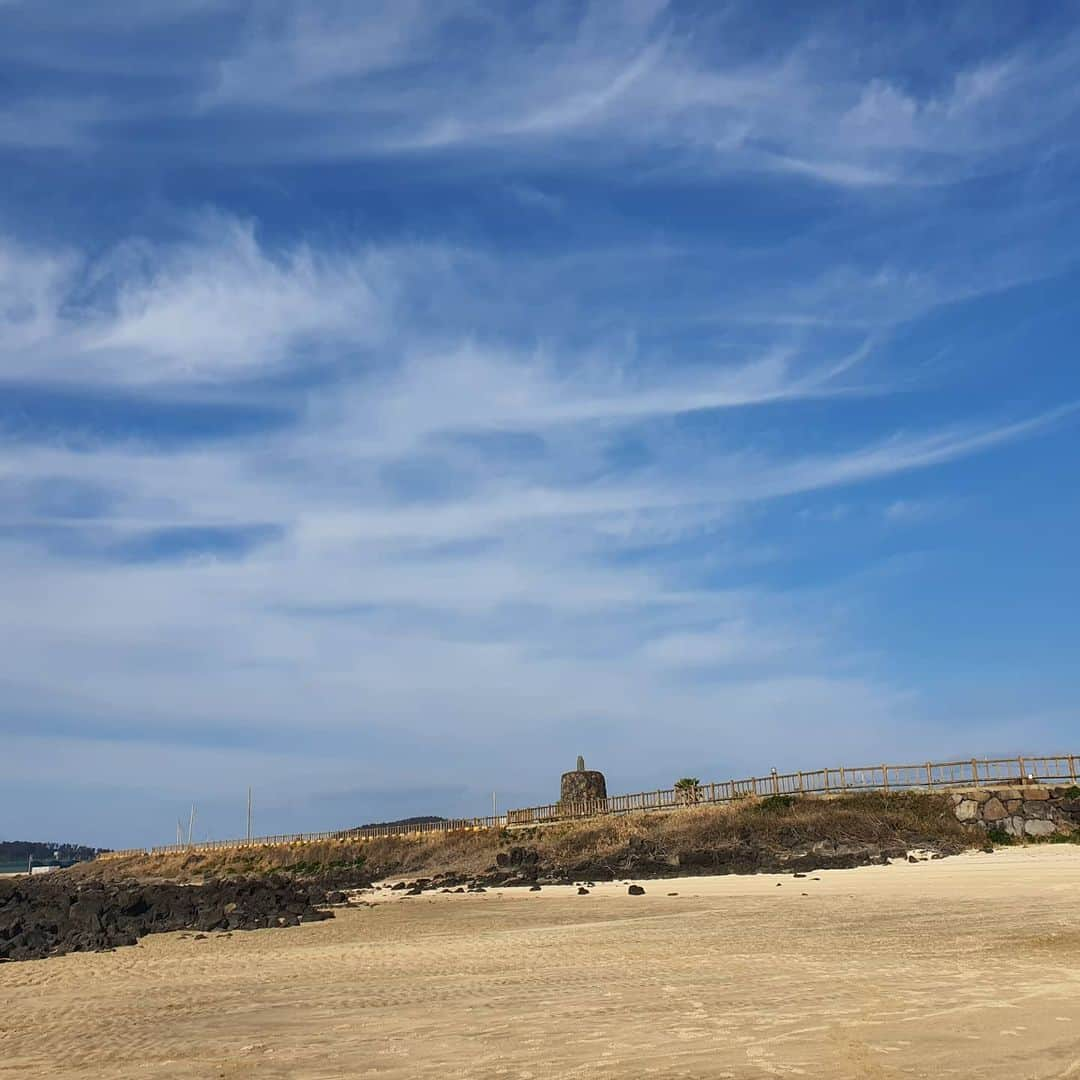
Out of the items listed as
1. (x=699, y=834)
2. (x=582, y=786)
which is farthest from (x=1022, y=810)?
(x=582, y=786)

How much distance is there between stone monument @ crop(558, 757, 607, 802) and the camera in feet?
215

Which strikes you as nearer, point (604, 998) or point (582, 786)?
point (604, 998)

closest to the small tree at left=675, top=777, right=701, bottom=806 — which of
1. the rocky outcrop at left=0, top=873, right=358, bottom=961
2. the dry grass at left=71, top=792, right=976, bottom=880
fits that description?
the dry grass at left=71, top=792, right=976, bottom=880

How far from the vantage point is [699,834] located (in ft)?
149

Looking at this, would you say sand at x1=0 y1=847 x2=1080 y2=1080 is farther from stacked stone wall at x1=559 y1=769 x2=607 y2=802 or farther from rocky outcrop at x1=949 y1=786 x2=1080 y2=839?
stacked stone wall at x1=559 y1=769 x2=607 y2=802

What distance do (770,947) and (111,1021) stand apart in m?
9.45

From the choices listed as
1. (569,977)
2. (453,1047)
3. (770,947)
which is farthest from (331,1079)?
(770,947)

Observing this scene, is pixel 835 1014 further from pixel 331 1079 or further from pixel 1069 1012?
pixel 331 1079

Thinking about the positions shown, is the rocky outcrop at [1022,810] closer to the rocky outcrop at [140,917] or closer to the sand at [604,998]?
the sand at [604,998]

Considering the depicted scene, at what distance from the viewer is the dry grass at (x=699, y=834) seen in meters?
40.8

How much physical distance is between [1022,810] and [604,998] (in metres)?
33.4

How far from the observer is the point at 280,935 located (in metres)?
23.4

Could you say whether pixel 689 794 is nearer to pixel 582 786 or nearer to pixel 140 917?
pixel 582 786

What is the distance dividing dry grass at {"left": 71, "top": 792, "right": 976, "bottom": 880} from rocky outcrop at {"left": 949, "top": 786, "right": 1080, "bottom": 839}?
0.82 metres
